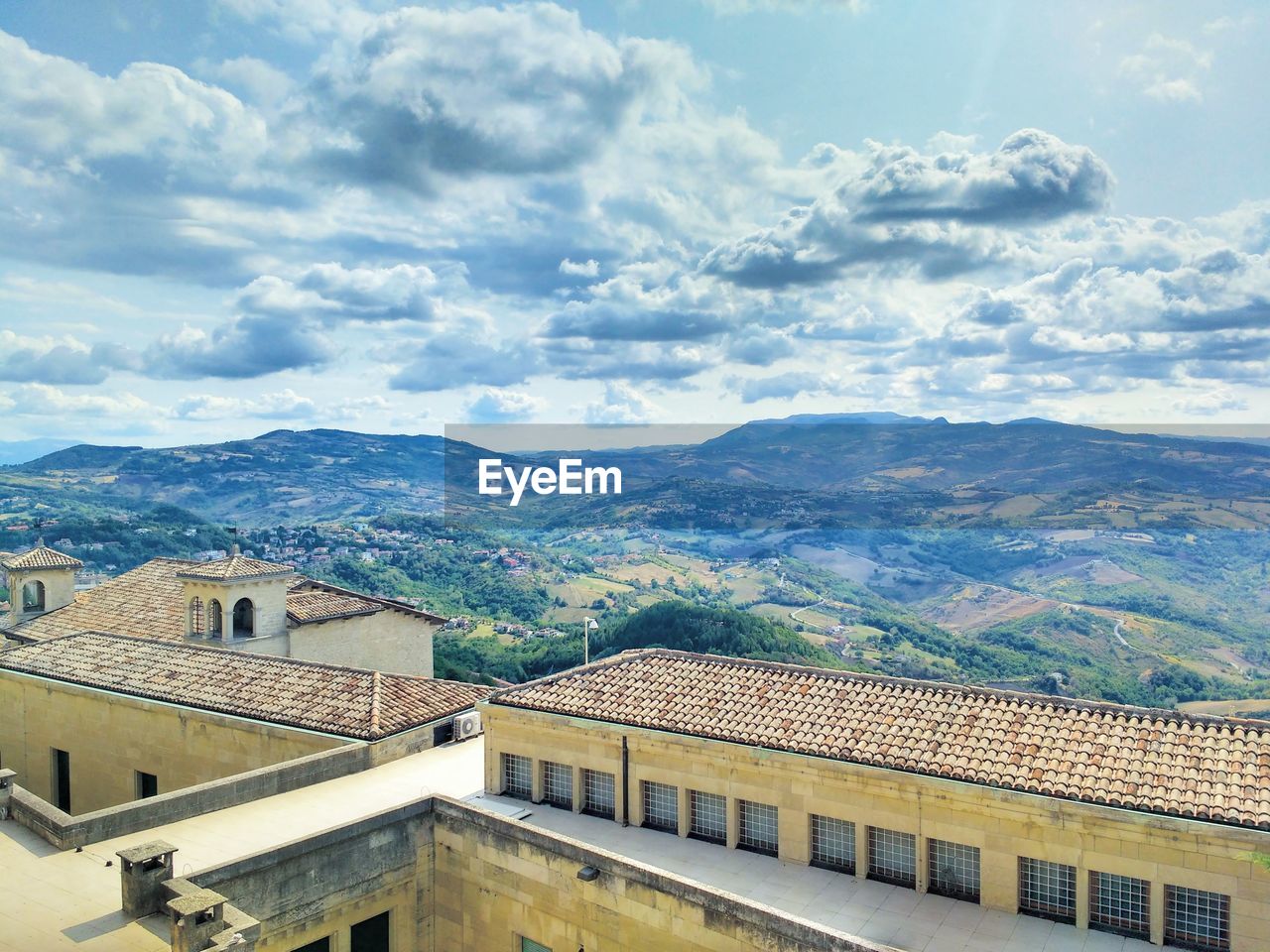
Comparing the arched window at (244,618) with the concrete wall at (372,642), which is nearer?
the arched window at (244,618)

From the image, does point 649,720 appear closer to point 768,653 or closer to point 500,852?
point 500,852

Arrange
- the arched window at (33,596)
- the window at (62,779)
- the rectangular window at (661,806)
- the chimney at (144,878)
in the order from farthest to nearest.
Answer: the arched window at (33,596), the window at (62,779), the rectangular window at (661,806), the chimney at (144,878)

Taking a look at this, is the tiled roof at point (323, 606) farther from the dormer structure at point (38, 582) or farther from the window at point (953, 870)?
the window at point (953, 870)

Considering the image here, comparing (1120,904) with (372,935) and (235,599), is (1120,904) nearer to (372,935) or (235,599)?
(372,935)

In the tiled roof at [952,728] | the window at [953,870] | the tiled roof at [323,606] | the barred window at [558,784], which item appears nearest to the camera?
the tiled roof at [952,728]

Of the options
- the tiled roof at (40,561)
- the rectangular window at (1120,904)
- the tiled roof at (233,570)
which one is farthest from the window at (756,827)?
the tiled roof at (40,561)

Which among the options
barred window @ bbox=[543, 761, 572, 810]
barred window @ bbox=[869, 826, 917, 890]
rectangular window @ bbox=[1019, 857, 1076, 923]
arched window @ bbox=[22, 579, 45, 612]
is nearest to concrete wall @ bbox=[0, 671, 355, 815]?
barred window @ bbox=[543, 761, 572, 810]

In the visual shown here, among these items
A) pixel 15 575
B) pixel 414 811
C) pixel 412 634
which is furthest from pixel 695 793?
pixel 15 575

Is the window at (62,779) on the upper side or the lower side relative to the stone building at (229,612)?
lower
